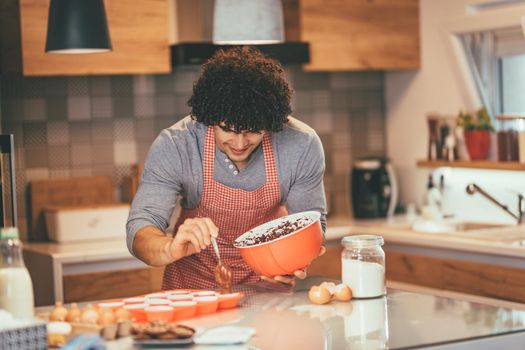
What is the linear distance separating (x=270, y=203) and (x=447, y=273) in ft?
4.72

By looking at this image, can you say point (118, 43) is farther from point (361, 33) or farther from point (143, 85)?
point (361, 33)

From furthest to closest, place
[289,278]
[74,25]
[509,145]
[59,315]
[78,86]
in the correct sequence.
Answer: [78,86], [509,145], [74,25], [289,278], [59,315]

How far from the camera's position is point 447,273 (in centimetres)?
409

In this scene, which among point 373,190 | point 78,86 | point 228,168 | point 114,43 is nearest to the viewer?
point 228,168

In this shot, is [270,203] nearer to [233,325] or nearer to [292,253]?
[292,253]

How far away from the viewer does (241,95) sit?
104 inches

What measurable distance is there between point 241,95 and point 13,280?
3.02ft

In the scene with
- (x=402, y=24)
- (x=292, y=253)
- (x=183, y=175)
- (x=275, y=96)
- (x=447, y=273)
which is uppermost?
(x=402, y=24)

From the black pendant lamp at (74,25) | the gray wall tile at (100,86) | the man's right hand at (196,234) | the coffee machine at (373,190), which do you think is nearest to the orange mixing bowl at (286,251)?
the man's right hand at (196,234)

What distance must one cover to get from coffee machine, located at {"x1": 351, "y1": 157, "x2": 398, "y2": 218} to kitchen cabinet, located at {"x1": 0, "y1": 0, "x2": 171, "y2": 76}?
1.25 metres

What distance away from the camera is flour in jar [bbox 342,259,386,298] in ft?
7.97

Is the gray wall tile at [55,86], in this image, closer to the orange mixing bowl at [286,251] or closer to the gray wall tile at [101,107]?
the gray wall tile at [101,107]

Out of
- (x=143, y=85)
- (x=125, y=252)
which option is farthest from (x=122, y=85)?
(x=125, y=252)

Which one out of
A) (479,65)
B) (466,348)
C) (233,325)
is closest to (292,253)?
(233,325)
